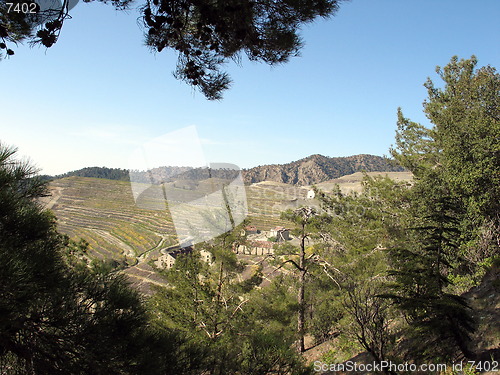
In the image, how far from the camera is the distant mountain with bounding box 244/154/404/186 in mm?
166500

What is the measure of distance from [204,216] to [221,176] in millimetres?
1966

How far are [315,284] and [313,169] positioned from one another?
170m

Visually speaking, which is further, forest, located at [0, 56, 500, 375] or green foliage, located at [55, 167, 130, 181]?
green foliage, located at [55, 167, 130, 181]

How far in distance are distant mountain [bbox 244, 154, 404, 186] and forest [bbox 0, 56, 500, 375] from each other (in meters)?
152

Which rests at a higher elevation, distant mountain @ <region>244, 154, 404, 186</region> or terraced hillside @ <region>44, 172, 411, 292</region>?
distant mountain @ <region>244, 154, 404, 186</region>

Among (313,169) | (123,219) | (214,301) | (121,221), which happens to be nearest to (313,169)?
(313,169)

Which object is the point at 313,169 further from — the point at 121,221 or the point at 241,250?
the point at 241,250

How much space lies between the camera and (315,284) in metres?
10.0

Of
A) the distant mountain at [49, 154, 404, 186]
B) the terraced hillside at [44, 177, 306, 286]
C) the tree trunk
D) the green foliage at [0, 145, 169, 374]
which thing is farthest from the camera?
the distant mountain at [49, 154, 404, 186]

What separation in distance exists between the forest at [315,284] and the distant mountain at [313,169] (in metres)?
152

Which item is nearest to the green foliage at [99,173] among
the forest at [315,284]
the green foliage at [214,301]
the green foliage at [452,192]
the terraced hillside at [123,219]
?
the terraced hillside at [123,219]

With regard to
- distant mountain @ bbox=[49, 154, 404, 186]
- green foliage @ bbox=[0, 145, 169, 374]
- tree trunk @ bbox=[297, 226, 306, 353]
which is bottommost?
tree trunk @ bbox=[297, 226, 306, 353]

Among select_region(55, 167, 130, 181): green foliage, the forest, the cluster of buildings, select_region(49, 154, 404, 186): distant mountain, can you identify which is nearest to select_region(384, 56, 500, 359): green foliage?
the forest

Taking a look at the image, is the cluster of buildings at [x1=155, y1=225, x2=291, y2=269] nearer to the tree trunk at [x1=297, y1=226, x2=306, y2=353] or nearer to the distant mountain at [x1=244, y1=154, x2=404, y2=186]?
the tree trunk at [x1=297, y1=226, x2=306, y2=353]
